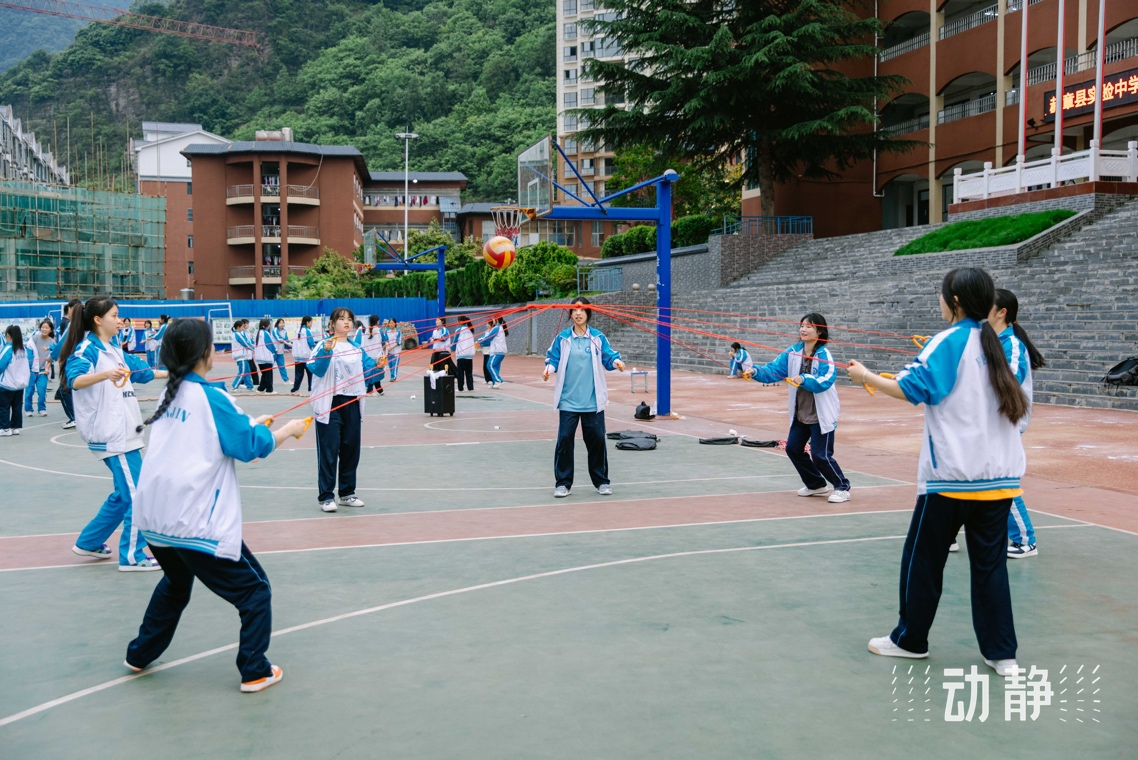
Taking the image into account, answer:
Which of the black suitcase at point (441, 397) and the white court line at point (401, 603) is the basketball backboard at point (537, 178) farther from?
the white court line at point (401, 603)

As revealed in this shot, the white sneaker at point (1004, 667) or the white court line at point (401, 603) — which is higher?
the white sneaker at point (1004, 667)

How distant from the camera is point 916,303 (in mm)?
23031

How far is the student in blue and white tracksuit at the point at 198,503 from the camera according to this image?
4.50 metres

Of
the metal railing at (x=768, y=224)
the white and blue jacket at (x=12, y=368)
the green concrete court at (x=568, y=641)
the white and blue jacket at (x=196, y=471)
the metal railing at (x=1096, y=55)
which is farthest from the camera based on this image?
the metal railing at (x=768, y=224)

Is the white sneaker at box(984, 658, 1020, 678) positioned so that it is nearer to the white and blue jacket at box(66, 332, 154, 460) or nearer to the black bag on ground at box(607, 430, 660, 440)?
the white and blue jacket at box(66, 332, 154, 460)

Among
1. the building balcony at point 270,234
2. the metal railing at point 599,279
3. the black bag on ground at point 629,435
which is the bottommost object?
the black bag on ground at point 629,435

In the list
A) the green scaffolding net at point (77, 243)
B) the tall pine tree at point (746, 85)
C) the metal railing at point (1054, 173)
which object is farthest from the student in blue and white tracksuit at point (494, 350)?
the green scaffolding net at point (77, 243)

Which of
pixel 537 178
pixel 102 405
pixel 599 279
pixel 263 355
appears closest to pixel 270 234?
pixel 599 279

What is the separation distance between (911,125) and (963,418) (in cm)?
3916

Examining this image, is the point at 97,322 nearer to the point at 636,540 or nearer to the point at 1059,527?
the point at 636,540

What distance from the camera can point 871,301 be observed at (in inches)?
960

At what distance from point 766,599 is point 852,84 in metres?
31.7

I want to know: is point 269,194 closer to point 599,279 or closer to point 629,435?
point 599,279

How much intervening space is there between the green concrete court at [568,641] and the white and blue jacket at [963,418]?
0.92 meters
